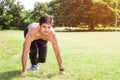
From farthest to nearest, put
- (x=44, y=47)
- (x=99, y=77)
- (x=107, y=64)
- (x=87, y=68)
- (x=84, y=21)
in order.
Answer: (x=84, y=21) → (x=107, y=64) → (x=87, y=68) → (x=44, y=47) → (x=99, y=77)

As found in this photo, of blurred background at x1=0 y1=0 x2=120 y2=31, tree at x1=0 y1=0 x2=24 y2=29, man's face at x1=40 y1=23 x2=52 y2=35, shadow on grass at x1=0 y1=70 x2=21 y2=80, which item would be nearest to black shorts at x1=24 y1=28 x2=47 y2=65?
shadow on grass at x1=0 y1=70 x2=21 y2=80

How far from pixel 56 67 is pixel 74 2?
63215 mm

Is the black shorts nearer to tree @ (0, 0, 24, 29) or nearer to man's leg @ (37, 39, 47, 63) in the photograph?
man's leg @ (37, 39, 47, 63)

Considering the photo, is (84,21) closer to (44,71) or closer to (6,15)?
(6,15)

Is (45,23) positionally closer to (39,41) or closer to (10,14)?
(39,41)

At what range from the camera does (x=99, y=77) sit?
8.46 m

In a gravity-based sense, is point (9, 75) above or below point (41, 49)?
below

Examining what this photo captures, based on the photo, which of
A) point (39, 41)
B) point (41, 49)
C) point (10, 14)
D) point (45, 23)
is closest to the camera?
point (45, 23)

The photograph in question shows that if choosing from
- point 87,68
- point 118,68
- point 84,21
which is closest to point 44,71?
point 87,68

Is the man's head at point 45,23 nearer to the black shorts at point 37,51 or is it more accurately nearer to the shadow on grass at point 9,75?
the black shorts at point 37,51

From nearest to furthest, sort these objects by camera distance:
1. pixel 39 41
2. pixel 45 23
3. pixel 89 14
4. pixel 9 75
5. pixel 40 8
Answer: pixel 45 23 → pixel 9 75 → pixel 39 41 → pixel 89 14 → pixel 40 8

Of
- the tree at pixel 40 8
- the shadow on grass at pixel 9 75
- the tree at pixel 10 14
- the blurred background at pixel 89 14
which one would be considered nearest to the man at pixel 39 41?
the shadow on grass at pixel 9 75

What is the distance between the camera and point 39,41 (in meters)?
9.26

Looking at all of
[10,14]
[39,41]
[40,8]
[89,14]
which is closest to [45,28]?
[39,41]
